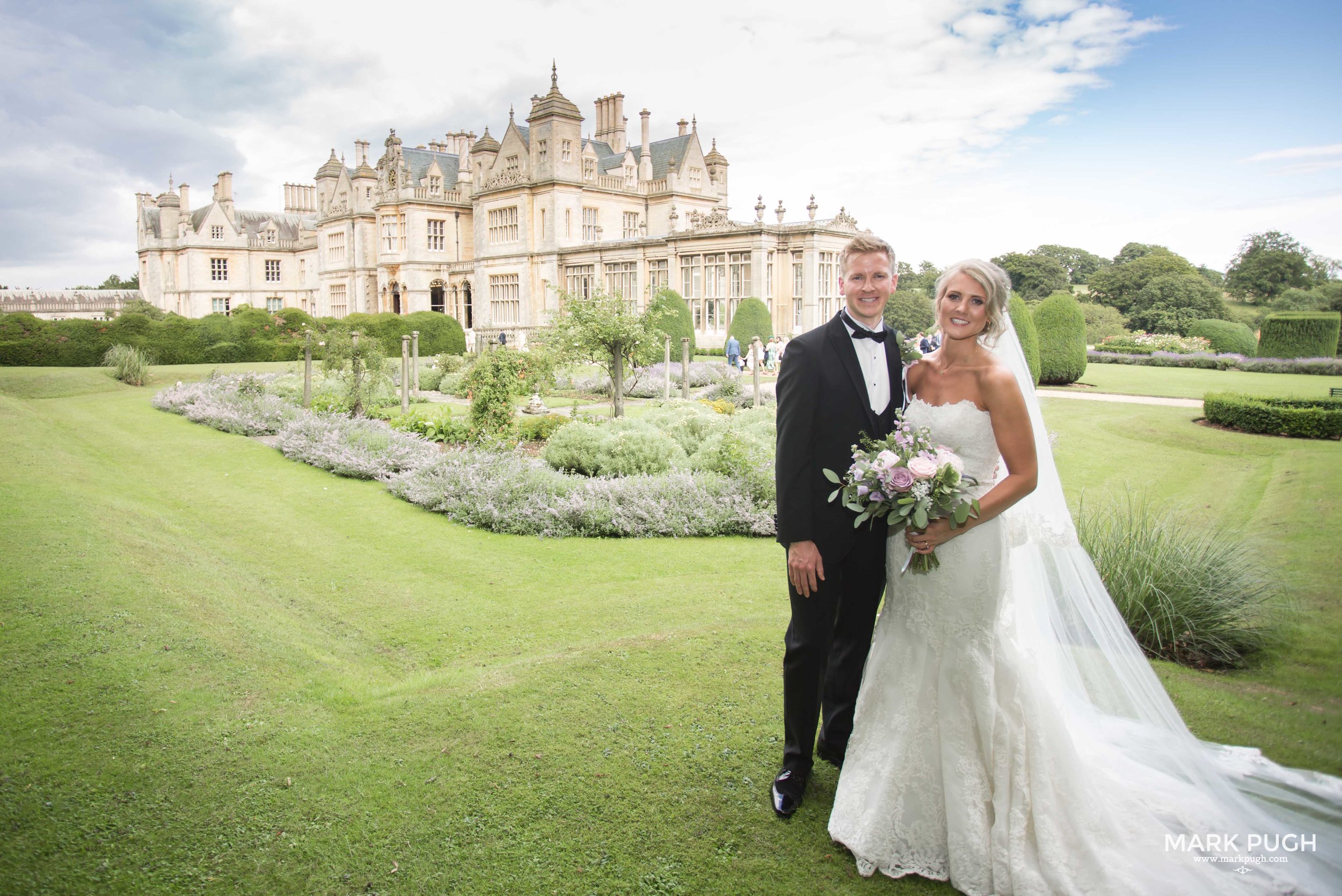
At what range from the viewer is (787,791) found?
3.22 metres

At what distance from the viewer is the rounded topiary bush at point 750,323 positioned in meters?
25.8

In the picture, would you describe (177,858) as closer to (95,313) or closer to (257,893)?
(257,893)

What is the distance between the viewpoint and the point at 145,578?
18.5 ft

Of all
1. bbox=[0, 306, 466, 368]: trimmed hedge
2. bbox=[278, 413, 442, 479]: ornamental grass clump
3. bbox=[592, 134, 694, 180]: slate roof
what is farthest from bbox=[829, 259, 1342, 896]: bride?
bbox=[592, 134, 694, 180]: slate roof

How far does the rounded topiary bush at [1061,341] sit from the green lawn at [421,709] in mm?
10741

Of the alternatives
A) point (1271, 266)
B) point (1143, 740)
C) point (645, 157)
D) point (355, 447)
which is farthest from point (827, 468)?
point (645, 157)

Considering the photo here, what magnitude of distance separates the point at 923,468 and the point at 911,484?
2.9 inches

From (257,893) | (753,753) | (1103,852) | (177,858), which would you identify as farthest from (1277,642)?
(177,858)

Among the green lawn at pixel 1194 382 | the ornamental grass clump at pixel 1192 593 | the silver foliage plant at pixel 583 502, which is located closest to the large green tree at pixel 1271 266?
the ornamental grass clump at pixel 1192 593

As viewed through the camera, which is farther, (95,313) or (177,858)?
(95,313)

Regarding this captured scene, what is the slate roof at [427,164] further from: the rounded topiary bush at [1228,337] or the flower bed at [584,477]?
the rounded topiary bush at [1228,337]

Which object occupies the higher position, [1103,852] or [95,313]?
[95,313]

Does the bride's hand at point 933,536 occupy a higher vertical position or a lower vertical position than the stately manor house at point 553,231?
lower

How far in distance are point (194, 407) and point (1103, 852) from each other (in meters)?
16.7
